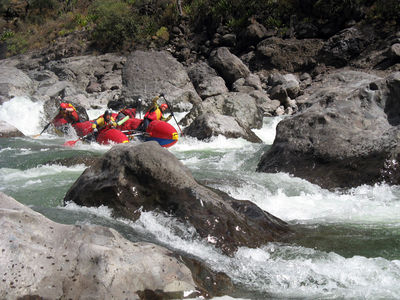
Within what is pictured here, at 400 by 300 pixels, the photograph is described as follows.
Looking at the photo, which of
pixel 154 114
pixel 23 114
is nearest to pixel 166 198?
pixel 154 114

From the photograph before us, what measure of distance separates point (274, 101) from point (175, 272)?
1327 cm

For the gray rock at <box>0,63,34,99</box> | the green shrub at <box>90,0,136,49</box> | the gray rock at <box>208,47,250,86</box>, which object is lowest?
the gray rock at <box>0,63,34,99</box>

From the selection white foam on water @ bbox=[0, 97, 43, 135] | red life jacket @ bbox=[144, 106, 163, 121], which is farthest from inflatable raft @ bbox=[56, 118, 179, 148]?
white foam on water @ bbox=[0, 97, 43, 135]

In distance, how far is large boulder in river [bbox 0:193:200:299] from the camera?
235cm

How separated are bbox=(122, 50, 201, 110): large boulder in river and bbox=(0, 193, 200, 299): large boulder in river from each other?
13.1 meters

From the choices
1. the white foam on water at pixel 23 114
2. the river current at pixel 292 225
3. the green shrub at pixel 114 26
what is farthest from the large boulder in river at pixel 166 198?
the green shrub at pixel 114 26

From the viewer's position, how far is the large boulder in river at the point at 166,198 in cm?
405

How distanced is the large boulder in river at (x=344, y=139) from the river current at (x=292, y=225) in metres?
0.27

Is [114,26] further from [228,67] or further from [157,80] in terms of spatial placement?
[228,67]

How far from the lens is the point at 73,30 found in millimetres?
29625

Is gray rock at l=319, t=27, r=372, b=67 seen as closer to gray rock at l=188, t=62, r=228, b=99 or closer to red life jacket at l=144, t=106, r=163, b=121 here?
gray rock at l=188, t=62, r=228, b=99

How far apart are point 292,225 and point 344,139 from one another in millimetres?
2597

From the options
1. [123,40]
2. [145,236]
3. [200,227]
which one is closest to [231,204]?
[200,227]

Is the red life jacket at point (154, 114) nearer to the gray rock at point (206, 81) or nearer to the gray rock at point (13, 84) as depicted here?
the gray rock at point (206, 81)
